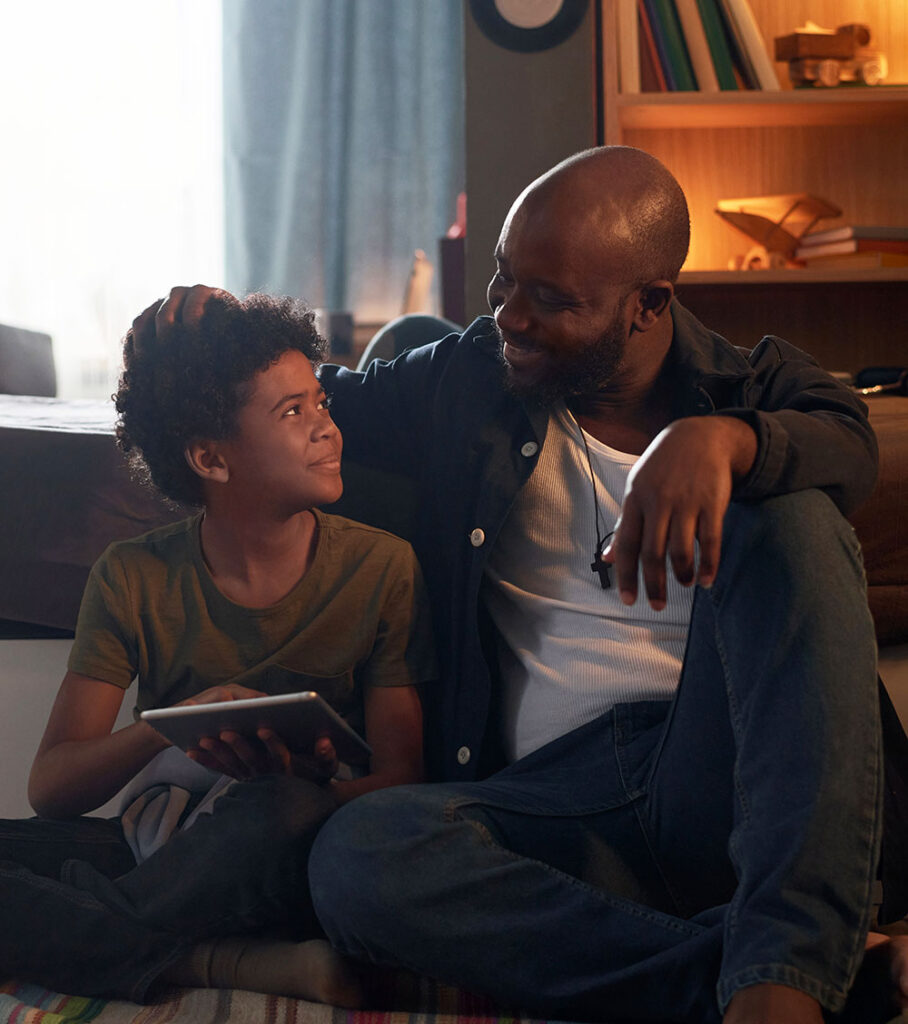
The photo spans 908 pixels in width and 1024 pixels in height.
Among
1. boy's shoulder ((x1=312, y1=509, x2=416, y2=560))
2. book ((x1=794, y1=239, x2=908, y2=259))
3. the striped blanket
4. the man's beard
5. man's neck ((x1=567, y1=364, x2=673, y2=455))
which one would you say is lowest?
the striped blanket

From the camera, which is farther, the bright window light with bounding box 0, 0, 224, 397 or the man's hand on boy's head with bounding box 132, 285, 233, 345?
the bright window light with bounding box 0, 0, 224, 397

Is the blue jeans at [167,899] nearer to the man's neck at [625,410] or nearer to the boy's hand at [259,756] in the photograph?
the boy's hand at [259,756]

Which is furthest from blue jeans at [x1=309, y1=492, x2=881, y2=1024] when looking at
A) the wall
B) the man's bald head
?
the wall

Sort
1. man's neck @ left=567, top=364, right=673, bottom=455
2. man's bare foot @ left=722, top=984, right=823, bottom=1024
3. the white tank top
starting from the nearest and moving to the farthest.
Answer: man's bare foot @ left=722, top=984, right=823, bottom=1024 < the white tank top < man's neck @ left=567, top=364, right=673, bottom=455

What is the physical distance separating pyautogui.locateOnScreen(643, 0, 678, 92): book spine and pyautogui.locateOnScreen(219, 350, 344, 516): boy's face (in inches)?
52.0

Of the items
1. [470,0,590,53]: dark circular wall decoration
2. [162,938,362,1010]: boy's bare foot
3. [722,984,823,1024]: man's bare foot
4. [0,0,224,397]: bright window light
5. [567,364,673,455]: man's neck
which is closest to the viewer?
[722,984,823,1024]: man's bare foot

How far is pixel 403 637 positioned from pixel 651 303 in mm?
431

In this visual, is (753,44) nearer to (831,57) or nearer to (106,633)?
→ (831,57)

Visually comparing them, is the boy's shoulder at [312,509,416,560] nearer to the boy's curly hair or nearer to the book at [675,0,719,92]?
the boy's curly hair

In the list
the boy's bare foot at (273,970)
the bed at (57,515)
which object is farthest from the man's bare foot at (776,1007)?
the bed at (57,515)

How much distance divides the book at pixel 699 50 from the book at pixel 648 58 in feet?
0.20

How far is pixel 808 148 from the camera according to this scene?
231cm

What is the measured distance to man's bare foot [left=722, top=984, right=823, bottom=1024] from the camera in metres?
0.69

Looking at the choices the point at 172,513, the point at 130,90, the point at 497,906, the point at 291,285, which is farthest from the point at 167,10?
the point at 497,906
